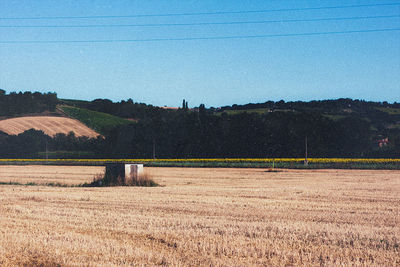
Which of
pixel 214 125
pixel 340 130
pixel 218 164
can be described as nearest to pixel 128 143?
pixel 214 125

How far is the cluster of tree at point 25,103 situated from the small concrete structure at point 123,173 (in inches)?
3815

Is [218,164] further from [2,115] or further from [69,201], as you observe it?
[2,115]

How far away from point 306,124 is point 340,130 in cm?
668

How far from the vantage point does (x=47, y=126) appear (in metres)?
102

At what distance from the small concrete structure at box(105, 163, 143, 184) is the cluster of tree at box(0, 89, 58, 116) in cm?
9689

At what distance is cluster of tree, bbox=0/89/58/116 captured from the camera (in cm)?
11950

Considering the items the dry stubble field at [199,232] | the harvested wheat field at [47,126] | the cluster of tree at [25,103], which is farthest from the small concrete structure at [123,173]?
the cluster of tree at [25,103]

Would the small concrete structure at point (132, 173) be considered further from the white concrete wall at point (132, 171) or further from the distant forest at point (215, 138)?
the distant forest at point (215, 138)

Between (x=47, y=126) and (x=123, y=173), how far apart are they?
78410 mm

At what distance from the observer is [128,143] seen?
92.7 meters

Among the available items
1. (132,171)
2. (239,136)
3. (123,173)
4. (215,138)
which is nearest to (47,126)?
(215,138)

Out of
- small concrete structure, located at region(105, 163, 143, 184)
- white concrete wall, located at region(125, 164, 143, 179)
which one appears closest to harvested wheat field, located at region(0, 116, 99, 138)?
small concrete structure, located at region(105, 163, 143, 184)

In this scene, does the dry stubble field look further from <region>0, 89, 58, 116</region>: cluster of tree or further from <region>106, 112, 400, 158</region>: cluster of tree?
<region>0, 89, 58, 116</region>: cluster of tree

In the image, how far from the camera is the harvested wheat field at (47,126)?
96875 mm
